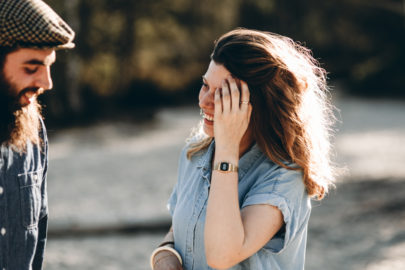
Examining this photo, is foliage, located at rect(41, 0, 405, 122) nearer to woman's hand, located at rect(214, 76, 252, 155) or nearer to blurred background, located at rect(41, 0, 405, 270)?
blurred background, located at rect(41, 0, 405, 270)

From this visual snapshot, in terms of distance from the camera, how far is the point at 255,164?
1979 mm

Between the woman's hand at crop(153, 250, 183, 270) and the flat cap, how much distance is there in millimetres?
892

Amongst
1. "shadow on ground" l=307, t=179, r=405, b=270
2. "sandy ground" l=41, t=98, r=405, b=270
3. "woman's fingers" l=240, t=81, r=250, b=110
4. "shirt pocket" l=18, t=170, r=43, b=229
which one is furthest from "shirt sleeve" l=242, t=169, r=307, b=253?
"sandy ground" l=41, t=98, r=405, b=270

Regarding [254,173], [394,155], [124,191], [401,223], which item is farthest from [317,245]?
[394,155]

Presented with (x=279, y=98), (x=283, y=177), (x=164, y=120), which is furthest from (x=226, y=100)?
(x=164, y=120)

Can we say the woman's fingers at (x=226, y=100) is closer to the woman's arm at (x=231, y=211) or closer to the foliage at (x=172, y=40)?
the woman's arm at (x=231, y=211)

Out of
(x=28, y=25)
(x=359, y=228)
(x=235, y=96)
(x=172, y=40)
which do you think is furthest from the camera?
(x=172, y=40)

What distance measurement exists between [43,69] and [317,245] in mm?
4182

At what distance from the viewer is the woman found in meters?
1.80

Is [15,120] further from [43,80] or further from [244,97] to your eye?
[244,97]

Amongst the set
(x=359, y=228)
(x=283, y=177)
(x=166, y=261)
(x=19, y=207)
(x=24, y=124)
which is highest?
(x=24, y=124)

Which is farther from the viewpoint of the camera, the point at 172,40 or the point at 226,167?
the point at 172,40

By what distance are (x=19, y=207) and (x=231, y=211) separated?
2.57ft

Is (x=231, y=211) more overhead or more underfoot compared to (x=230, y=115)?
more underfoot
